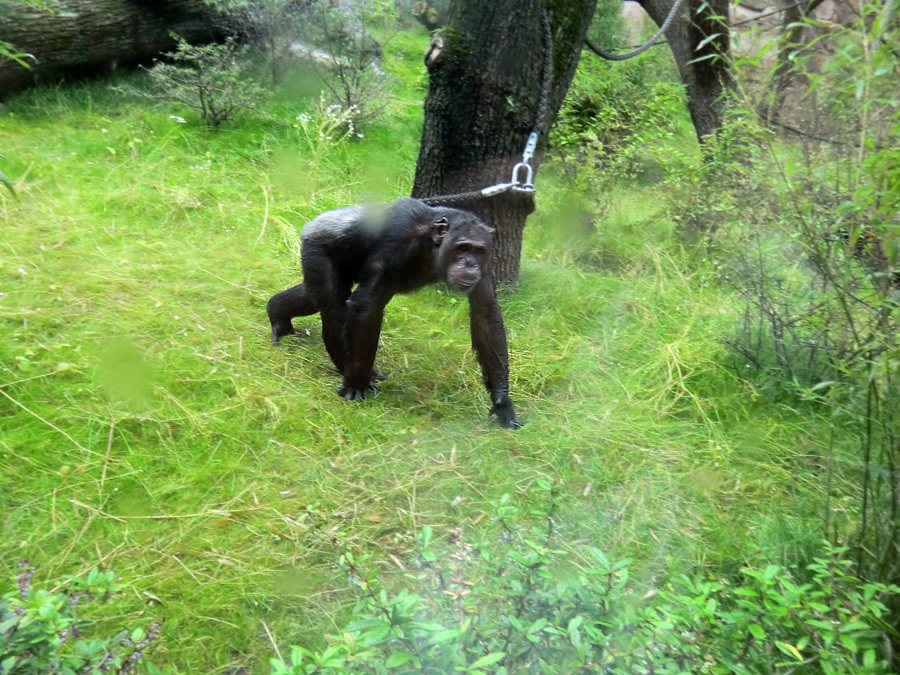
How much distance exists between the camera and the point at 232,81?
723cm

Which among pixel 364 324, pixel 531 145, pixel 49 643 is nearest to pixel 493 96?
pixel 531 145

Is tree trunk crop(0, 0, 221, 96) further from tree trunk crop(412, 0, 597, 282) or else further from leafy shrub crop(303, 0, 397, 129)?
tree trunk crop(412, 0, 597, 282)

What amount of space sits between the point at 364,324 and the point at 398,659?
8.14 feet

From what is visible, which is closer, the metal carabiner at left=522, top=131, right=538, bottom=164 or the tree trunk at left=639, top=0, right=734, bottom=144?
the metal carabiner at left=522, top=131, right=538, bottom=164

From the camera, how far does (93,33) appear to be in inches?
299

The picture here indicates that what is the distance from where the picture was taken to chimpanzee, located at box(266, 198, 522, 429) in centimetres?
412

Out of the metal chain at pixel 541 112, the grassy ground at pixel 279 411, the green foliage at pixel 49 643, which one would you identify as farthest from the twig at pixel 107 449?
the metal chain at pixel 541 112

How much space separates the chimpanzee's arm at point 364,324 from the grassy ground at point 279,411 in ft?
0.92

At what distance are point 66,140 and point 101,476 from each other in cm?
472

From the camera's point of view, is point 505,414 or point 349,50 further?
point 349,50

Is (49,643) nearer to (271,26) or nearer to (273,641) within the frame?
(273,641)

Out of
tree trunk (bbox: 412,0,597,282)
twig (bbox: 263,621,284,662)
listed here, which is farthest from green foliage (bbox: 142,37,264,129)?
twig (bbox: 263,621,284,662)

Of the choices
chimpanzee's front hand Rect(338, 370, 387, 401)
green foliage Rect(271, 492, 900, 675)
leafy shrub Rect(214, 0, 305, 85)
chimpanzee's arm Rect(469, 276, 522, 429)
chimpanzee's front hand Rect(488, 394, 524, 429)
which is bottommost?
chimpanzee's front hand Rect(338, 370, 387, 401)

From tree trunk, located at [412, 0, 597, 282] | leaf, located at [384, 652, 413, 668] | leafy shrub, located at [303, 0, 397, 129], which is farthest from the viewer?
leafy shrub, located at [303, 0, 397, 129]
